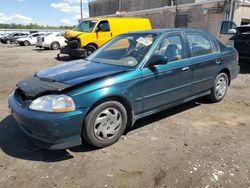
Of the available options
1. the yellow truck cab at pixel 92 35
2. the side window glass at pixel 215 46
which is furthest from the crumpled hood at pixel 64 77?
the yellow truck cab at pixel 92 35

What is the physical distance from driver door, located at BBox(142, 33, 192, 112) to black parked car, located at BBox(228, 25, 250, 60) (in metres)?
4.85

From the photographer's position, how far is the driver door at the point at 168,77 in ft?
12.5

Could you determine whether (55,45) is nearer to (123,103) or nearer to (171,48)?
(171,48)

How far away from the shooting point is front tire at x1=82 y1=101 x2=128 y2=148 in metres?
3.25

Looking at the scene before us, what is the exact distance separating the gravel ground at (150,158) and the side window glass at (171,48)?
111 centimetres

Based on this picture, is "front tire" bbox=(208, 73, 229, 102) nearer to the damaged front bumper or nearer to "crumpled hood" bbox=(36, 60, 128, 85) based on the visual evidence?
"crumpled hood" bbox=(36, 60, 128, 85)

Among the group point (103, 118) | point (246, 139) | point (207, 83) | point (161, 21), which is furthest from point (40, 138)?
point (161, 21)

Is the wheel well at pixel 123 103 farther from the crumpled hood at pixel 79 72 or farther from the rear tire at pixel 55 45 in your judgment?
the rear tire at pixel 55 45

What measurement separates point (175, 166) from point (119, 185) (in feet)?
2.46

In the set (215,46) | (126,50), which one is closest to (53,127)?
(126,50)

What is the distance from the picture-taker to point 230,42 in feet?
29.1

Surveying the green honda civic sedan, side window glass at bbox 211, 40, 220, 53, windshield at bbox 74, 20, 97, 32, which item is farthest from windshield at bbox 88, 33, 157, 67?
windshield at bbox 74, 20, 97, 32

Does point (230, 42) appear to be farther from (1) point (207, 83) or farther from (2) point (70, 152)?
(2) point (70, 152)

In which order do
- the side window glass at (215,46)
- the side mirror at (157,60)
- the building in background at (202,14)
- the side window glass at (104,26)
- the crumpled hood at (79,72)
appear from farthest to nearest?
1. the building in background at (202,14)
2. the side window glass at (104,26)
3. the side window glass at (215,46)
4. the side mirror at (157,60)
5. the crumpled hood at (79,72)
